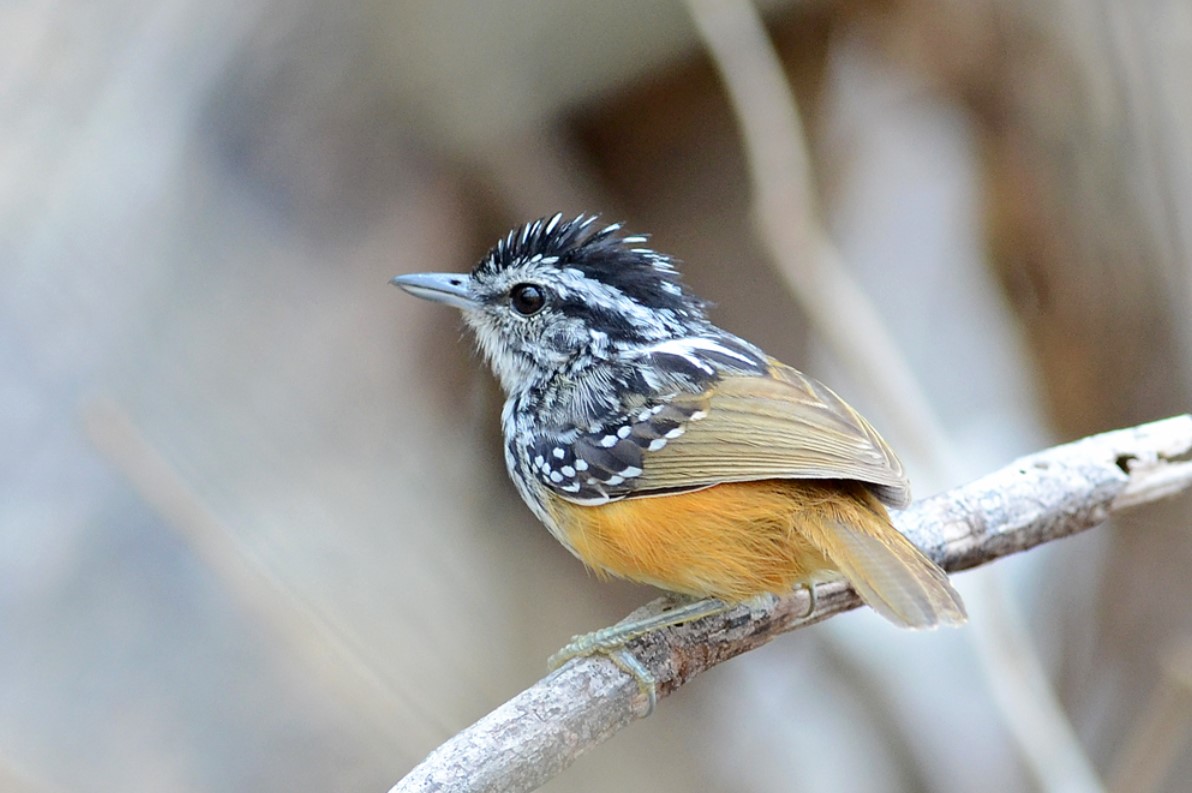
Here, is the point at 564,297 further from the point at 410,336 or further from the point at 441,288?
the point at 410,336

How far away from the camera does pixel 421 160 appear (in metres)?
4.23

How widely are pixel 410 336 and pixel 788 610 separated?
81.7 inches

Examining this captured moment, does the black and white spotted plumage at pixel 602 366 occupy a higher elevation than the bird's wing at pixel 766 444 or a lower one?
higher

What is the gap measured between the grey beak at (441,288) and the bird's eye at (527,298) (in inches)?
5.2

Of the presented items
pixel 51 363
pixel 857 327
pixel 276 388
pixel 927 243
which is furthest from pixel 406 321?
pixel 927 243

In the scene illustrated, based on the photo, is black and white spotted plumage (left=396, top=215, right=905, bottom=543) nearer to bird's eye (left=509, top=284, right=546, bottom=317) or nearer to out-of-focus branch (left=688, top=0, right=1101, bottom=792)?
bird's eye (left=509, top=284, right=546, bottom=317)

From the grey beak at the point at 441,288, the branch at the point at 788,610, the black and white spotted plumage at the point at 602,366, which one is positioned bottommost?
the branch at the point at 788,610

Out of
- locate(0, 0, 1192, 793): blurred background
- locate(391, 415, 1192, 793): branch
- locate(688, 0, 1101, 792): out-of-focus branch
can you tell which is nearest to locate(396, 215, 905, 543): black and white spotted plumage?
locate(391, 415, 1192, 793): branch

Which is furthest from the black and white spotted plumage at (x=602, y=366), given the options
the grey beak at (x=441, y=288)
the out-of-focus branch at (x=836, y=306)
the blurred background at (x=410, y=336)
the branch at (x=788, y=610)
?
the blurred background at (x=410, y=336)

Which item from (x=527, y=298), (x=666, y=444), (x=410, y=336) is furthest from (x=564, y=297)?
(x=410, y=336)

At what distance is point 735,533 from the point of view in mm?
2748

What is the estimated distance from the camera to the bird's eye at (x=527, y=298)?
331 cm

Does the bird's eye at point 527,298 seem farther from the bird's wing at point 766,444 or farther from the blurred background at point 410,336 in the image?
the blurred background at point 410,336

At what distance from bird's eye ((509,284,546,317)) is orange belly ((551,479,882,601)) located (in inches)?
29.5
